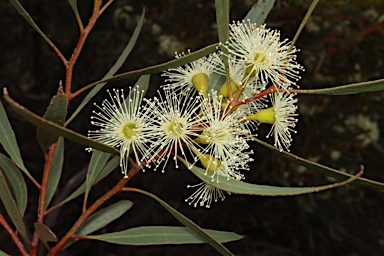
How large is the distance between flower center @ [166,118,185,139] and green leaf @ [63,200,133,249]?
23 centimetres

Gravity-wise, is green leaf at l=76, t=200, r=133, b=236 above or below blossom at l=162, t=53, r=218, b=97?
below

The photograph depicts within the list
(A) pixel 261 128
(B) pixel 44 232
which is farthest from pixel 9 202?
(A) pixel 261 128

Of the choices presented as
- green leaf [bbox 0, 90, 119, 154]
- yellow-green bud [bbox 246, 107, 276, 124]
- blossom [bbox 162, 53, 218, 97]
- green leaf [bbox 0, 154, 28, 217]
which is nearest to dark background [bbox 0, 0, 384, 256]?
green leaf [bbox 0, 154, 28, 217]

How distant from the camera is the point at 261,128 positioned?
2.38 m

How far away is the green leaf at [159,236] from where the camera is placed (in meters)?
1.00

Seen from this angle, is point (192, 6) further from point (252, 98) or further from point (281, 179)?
point (252, 98)

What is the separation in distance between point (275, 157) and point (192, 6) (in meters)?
0.70

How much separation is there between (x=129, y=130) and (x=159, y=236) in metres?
0.22

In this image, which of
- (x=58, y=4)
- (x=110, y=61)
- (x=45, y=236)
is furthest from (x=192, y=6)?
(x=45, y=236)

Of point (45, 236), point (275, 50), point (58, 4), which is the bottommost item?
point (45, 236)

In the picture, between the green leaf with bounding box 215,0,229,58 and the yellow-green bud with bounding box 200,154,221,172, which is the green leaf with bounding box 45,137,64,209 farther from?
the green leaf with bounding box 215,0,229,58

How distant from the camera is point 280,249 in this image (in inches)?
110

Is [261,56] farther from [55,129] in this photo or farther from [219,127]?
[55,129]

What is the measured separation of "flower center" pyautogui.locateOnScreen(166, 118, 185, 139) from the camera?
88cm
